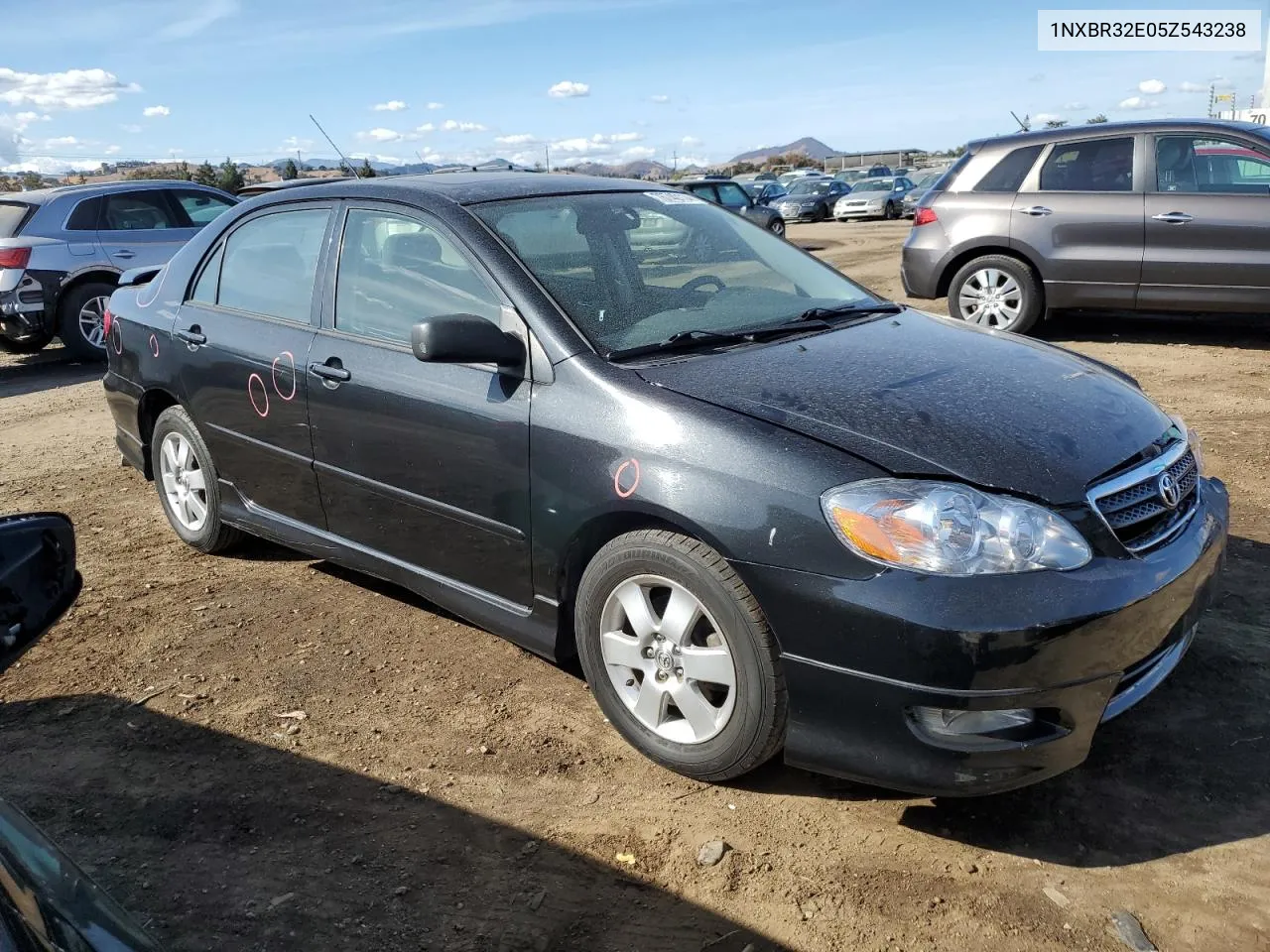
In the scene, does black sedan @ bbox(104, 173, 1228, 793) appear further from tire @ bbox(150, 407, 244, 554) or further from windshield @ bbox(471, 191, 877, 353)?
tire @ bbox(150, 407, 244, 554)

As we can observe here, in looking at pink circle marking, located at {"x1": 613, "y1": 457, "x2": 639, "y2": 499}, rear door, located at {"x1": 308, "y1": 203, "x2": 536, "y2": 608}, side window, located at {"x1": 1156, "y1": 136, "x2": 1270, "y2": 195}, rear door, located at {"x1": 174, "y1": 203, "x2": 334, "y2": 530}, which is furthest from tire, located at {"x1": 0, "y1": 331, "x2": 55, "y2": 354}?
side window, located at {"x1": 1156, "y1": 136, "x2": 1270, "y2": 195}

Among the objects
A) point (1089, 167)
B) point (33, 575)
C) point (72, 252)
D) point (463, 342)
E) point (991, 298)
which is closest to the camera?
point (33, 575)

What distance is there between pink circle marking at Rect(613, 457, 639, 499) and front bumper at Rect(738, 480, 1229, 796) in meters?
0.42

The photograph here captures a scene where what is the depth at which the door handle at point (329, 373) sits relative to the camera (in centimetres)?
394

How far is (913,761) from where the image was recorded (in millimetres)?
2697

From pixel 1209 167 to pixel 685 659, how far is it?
7.33 m

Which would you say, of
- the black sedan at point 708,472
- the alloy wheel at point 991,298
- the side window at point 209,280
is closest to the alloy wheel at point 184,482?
the black sedan at point 708,472

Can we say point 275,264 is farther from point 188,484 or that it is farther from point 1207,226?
point 1207,226

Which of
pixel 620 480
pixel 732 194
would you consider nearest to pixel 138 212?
pixel 620 480

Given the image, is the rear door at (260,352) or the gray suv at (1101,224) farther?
the gray suv at (1101,224)

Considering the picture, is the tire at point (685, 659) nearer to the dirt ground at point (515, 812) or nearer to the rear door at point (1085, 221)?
the dirt ground at point (515, 812)

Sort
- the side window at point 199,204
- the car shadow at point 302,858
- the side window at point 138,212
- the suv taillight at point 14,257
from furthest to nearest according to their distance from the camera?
the side window at point 199,204 → the side window at point 138,212 → the suv taillight at point 14,257 → the car shadow at point 302,858

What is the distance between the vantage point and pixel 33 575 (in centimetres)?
161

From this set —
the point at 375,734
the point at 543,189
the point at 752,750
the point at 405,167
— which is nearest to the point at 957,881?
the point at 752,750
